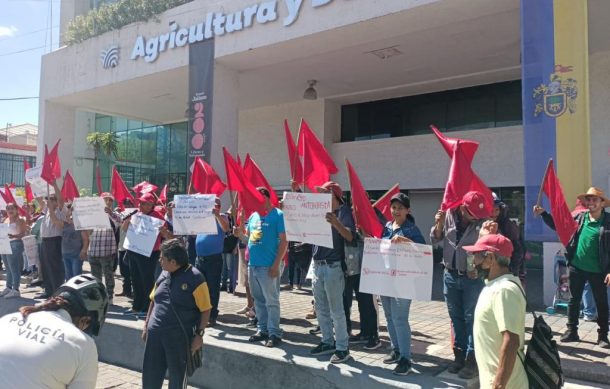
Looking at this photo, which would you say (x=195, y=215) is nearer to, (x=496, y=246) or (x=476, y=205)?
(x=476, y=205)

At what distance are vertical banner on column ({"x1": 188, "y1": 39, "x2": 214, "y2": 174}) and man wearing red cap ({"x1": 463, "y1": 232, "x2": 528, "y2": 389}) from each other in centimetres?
866

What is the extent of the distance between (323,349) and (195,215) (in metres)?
2.39

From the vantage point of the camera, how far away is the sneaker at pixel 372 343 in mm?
5488

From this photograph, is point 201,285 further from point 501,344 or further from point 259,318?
point 501,344

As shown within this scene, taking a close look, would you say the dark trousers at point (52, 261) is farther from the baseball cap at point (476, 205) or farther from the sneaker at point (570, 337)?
the sneaker at point (570, 337)

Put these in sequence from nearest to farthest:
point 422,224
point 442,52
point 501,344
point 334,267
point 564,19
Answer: point 501,344
point 334,267
point 564,19
point 442,52
point 422,224

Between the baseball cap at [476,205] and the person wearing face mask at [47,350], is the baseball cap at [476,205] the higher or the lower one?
the higher one

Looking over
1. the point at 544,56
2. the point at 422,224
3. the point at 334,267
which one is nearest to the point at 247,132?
the point at 422,224

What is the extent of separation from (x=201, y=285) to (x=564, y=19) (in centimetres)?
651

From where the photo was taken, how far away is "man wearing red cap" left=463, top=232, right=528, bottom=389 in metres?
2.75

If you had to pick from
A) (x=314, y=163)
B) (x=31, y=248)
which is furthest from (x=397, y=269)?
(x=31, y=248)

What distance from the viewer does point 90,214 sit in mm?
7449

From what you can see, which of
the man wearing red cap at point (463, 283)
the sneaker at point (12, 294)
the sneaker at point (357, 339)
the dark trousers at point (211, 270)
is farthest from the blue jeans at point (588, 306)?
the sneaker at point (12, 294)

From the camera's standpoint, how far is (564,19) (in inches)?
280
